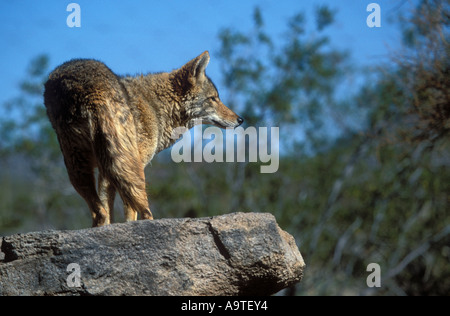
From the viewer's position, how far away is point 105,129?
17.4ft

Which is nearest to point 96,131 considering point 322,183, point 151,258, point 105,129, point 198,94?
point 105,129

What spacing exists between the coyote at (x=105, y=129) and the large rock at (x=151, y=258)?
0.73 m

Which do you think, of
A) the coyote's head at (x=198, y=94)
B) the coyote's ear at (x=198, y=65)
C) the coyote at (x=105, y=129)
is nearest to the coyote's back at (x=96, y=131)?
the coyote at (x=105, y=129)

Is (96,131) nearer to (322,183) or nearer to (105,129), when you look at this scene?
(105,129)

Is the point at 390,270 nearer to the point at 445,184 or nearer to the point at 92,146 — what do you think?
the point at 445,184

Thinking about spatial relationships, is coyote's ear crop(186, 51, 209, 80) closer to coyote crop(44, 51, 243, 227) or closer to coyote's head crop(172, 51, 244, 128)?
coyote's head crop(172, 51, 244, 128)

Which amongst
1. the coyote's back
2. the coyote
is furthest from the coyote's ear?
the coyote's back

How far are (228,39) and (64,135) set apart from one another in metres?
14.9

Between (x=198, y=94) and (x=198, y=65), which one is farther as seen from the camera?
(x=198, y=94)

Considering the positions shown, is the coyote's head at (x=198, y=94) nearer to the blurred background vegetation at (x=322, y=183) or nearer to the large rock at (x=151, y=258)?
the large rock at (x=151, y=258)

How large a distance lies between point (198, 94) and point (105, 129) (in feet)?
8.00

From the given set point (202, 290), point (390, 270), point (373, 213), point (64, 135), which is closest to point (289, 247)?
point (202, 290)

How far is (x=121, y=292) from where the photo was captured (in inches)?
180

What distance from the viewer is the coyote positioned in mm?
5316
